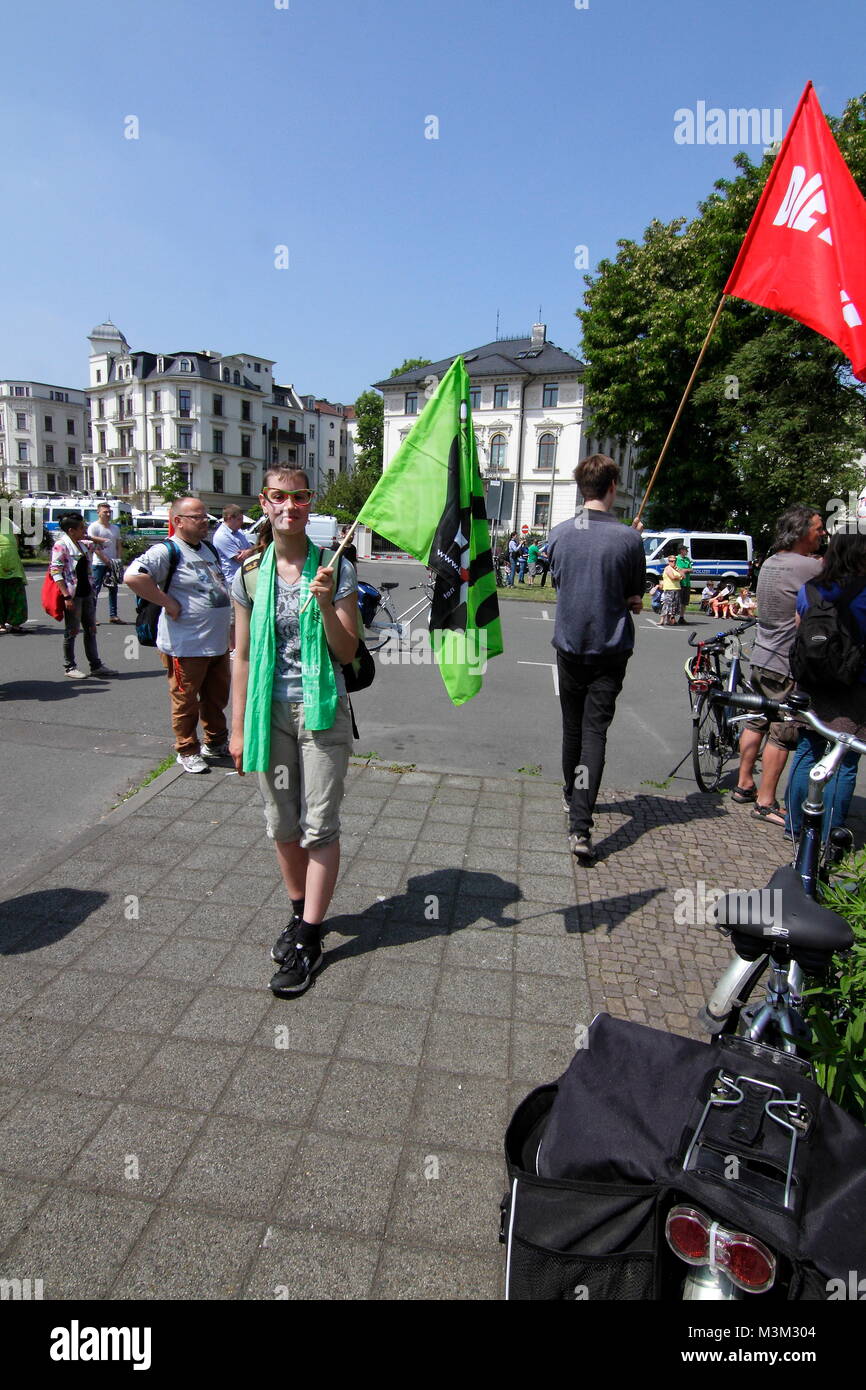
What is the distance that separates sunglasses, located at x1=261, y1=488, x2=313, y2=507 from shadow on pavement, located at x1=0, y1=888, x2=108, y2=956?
7.38ft

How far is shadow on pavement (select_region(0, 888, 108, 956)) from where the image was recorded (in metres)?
3.63

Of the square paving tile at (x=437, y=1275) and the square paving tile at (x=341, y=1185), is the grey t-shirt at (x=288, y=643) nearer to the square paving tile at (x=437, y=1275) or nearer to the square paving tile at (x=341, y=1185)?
the square paving tile at (x=341, y=1185)

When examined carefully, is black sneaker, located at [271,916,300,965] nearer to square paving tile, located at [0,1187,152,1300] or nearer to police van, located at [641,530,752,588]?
square paving tile, located at [0,1187,152,1300]

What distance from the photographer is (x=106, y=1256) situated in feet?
7.00

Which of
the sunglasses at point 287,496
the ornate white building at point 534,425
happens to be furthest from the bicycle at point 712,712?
the ornate white building at point 534,425

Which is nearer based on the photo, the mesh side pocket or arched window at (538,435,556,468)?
the mesh side pocket

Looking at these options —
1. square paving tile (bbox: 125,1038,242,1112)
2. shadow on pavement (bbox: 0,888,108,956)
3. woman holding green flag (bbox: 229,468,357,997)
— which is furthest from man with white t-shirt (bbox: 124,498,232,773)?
square paving tile (bbox: 125,1038,242,1112)

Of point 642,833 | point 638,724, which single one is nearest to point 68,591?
point 638,724

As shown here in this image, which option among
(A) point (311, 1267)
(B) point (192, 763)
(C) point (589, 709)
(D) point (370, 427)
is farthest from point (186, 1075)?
(D) point (370, 427)

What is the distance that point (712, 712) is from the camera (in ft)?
20.5

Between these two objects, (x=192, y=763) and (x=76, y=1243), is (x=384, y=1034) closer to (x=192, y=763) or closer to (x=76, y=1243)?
(x=76, y=1243)

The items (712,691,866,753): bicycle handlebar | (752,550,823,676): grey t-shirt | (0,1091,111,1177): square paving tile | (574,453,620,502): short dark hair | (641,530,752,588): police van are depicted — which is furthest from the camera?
(641,530,752,588): police van

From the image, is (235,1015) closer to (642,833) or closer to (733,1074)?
(733,1074)
